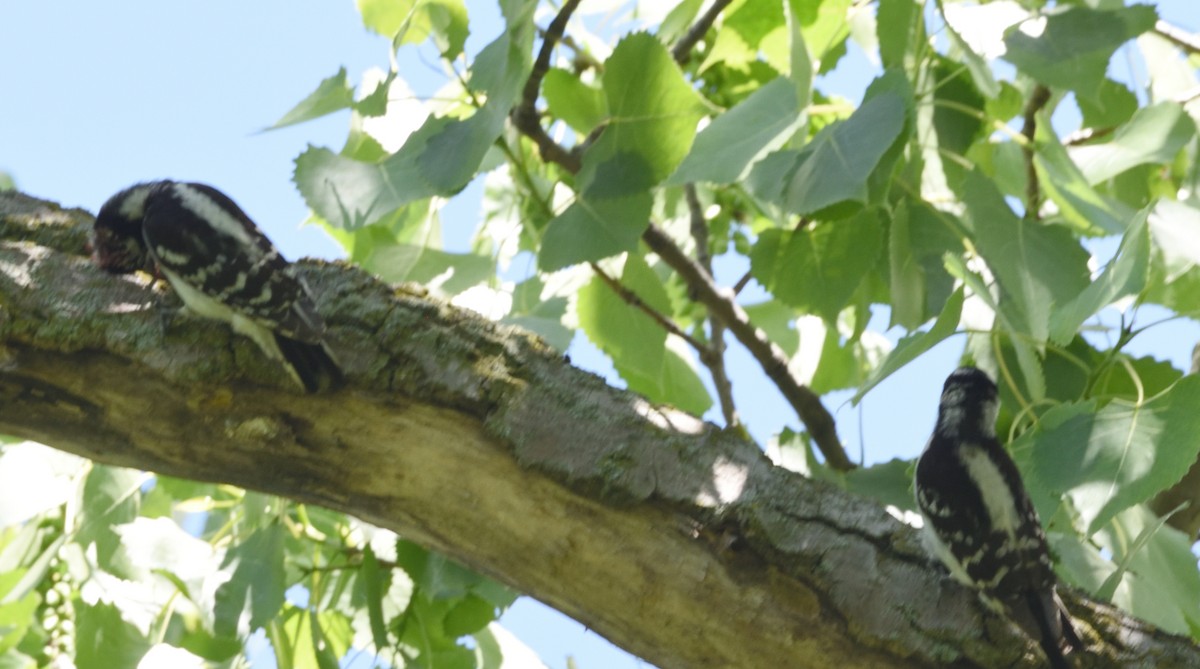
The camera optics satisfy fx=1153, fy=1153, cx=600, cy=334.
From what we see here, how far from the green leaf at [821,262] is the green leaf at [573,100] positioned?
40 cm

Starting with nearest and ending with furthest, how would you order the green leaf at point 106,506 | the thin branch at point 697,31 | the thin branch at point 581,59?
the green leaf at point 106,506
the thin branch at point 697,31
the thin branch at point 581,59

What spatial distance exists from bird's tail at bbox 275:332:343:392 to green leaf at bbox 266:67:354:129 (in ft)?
1.86

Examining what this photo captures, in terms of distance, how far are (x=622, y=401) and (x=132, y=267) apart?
829 millimetres

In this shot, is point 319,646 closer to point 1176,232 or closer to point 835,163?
point 835,163

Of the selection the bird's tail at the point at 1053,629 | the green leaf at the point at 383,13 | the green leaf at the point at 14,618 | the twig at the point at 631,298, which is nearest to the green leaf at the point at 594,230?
the twig at the point at 631,298

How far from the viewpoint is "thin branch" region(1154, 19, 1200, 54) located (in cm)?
232

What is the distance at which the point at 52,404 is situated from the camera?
5.27ft

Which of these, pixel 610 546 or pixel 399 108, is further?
pixel 399 108

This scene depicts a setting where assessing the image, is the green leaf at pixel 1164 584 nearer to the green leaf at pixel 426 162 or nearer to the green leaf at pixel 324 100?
the green leaf at pixel 426 162

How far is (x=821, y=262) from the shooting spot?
6.80 feet

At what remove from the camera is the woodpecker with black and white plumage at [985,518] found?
4.77 feet

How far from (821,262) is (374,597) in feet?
3.20

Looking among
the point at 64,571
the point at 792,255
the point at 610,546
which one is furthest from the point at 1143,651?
the point at 64,571

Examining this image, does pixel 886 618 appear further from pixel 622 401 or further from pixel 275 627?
pixel 275 627
